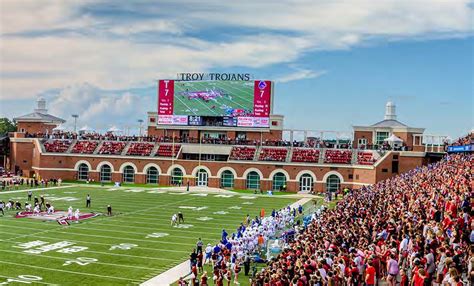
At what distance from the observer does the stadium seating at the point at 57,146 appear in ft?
215

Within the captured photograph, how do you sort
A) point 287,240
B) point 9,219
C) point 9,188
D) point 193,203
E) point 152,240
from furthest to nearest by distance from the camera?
point 9,188, point 193,203, point 9,219, point 152,240, point 287,240

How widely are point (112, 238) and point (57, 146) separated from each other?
39.7m

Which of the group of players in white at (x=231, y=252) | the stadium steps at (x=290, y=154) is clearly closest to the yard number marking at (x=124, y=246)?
the group of players in white at (x=231, y=252)

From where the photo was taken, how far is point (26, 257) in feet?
81.2

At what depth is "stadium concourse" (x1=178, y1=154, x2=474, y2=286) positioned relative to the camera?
14328mm

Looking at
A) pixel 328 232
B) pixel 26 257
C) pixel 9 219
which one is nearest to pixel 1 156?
pixel 9 219

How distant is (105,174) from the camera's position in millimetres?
64750

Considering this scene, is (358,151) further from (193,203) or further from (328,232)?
(328,232)

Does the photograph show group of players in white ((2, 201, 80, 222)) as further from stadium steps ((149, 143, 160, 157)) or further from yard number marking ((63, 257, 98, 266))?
stadium steps ((149, 143, 160, 157))

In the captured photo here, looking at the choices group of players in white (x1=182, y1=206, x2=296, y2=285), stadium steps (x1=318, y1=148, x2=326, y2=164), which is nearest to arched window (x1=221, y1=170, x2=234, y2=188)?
stadium steps (x1=318, y1=148, x2=326, y2=164)

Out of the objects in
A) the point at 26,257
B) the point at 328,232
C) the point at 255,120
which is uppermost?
the point at 255,120

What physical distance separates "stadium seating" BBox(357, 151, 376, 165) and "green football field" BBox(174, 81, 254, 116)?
1305cm

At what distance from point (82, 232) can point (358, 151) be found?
1450 inches

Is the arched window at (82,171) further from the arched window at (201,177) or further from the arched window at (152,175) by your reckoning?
the arched window at (201,177)
